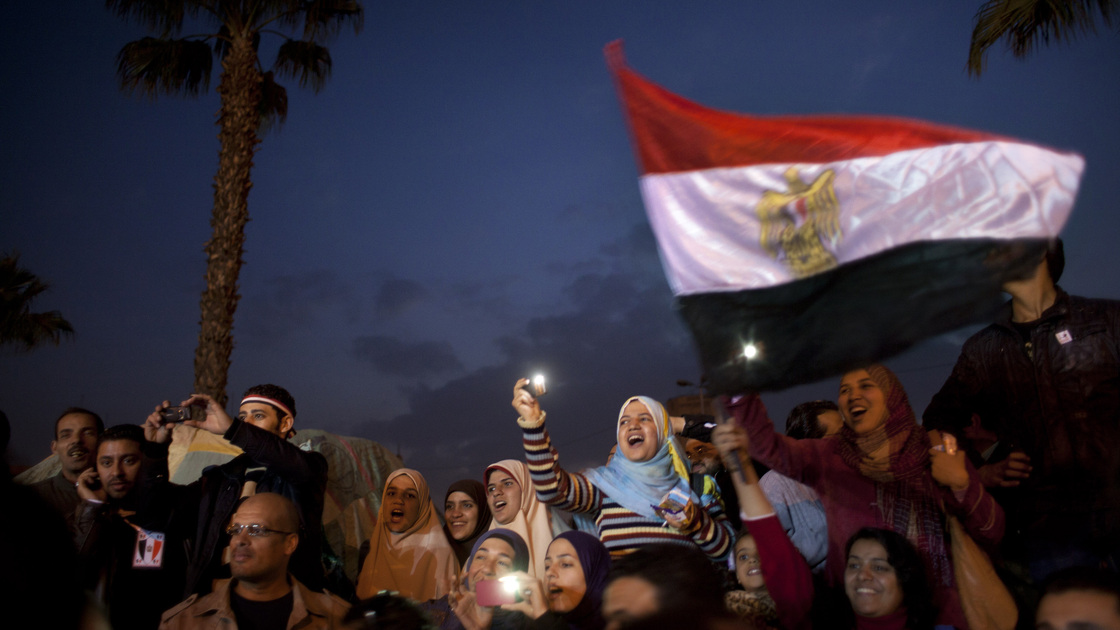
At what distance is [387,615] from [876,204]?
2338mm

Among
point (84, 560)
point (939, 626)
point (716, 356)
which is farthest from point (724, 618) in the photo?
point (84, 560)

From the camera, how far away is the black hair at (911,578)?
9.03 ft

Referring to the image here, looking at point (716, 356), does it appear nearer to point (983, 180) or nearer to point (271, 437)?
point (983, 180)

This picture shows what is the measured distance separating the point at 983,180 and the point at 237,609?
344cm

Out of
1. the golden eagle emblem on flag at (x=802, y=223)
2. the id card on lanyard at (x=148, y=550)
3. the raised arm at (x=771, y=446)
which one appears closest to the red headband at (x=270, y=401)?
the id card on lanyard at (x=148, y=550)

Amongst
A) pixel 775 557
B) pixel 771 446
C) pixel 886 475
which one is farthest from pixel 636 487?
pixel 886 475

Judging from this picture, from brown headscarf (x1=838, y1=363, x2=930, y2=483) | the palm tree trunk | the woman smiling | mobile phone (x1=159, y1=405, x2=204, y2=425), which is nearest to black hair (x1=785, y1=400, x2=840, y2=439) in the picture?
brown headscarf (x1=838, y1=363, x2=930, y2=483)

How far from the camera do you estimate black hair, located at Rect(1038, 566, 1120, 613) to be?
2265 mm

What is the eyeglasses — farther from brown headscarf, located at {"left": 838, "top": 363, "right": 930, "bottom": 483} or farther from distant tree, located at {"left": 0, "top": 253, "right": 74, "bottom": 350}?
distant tree, located at {"left": 0, "top": 253, "right": 74, "bottom": 350}

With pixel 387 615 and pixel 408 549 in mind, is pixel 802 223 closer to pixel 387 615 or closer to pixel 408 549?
pixel 387 615

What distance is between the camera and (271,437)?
12.3ft

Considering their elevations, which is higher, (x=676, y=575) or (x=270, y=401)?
(x=270, y=401)

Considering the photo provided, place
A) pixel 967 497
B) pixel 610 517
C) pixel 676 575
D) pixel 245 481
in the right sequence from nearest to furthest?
pixel 676 575 → pixel 967 497 → pixel 610 517 → pixel 245 481

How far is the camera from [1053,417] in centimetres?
301
